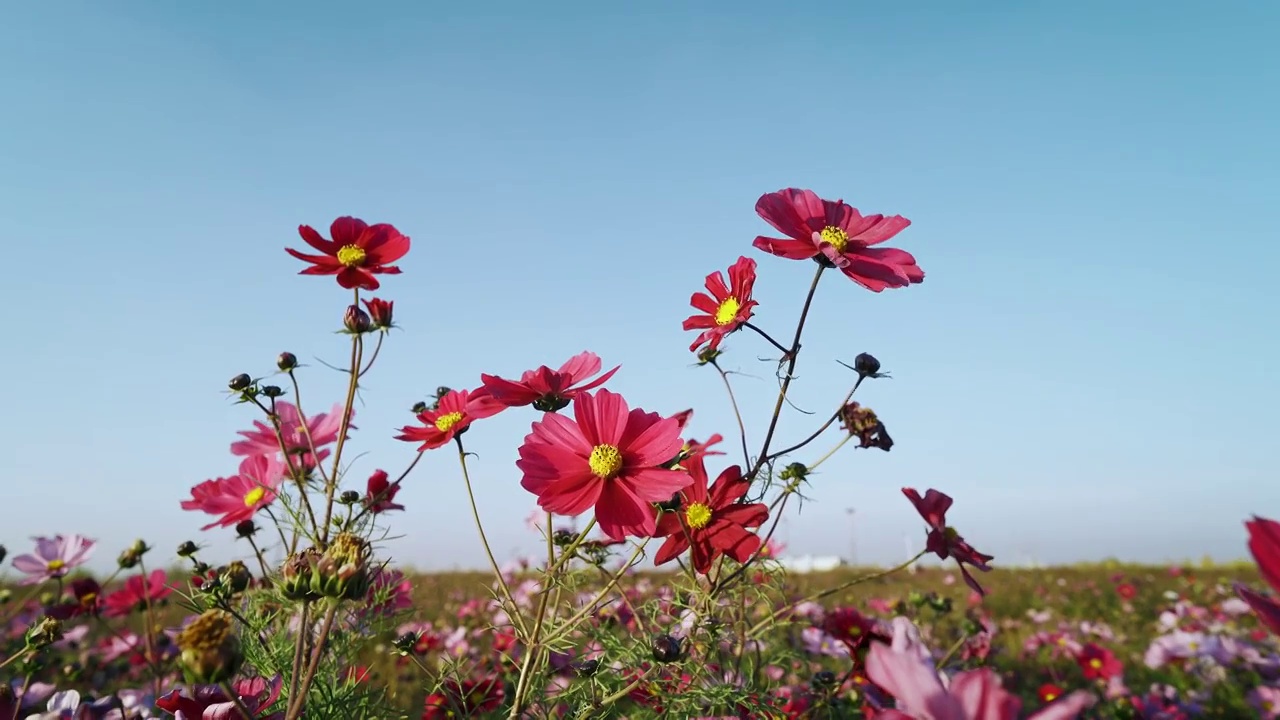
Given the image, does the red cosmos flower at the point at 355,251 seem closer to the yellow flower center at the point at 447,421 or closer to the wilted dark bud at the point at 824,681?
the yellow flower center at the point at 447,421

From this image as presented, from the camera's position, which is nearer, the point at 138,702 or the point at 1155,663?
the point at 138,702

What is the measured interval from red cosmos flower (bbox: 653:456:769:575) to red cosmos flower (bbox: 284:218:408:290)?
2.58 feet

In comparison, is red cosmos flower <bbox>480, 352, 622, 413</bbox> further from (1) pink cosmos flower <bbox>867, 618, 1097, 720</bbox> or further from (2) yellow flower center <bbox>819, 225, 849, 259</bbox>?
(1) pink cosmos flower <bbox>867, 618, 1097, 720</bbox>

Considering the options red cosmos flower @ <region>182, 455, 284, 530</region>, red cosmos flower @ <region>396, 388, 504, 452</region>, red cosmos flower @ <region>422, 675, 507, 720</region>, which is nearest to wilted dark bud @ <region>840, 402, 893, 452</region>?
red cosmos flower @ <region>396, 388, 504, 452</region>

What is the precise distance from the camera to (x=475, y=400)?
4.10ft

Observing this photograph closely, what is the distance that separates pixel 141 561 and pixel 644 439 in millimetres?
1809

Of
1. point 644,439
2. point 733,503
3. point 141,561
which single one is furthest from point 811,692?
point 141,561

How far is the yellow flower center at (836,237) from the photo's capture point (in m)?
1.32

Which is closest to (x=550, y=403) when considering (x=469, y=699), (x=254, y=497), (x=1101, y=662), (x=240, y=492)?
(x=254, y=497)

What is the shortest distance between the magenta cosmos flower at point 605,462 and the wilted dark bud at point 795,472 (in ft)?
1.47

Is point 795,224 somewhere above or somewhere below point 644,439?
above

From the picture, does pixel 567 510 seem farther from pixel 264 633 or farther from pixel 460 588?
pixel 460 588

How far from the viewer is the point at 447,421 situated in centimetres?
133

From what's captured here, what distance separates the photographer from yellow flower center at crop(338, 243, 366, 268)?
152 centimetres
